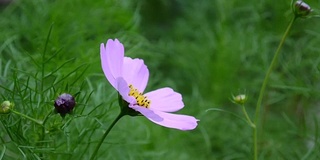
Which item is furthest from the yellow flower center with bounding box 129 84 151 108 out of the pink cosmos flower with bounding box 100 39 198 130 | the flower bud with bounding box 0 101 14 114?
the flower bud with bounding box 0 101 14 114

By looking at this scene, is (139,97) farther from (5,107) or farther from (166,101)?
(5,107)

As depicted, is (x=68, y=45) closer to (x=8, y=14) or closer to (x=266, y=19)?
(x=8, y=14)

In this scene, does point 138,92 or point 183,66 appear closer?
point 138,92

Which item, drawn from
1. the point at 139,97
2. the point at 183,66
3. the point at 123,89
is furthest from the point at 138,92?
the point at 183,66

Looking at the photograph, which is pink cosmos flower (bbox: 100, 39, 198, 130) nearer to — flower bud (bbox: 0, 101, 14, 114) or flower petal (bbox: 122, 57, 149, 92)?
flower petal (bbox: 122, 57, 149, 92)

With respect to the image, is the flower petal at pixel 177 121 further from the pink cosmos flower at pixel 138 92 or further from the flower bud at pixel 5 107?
the flower bud at pixel 5 107

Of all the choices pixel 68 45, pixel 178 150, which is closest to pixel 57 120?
pixel 68 45
